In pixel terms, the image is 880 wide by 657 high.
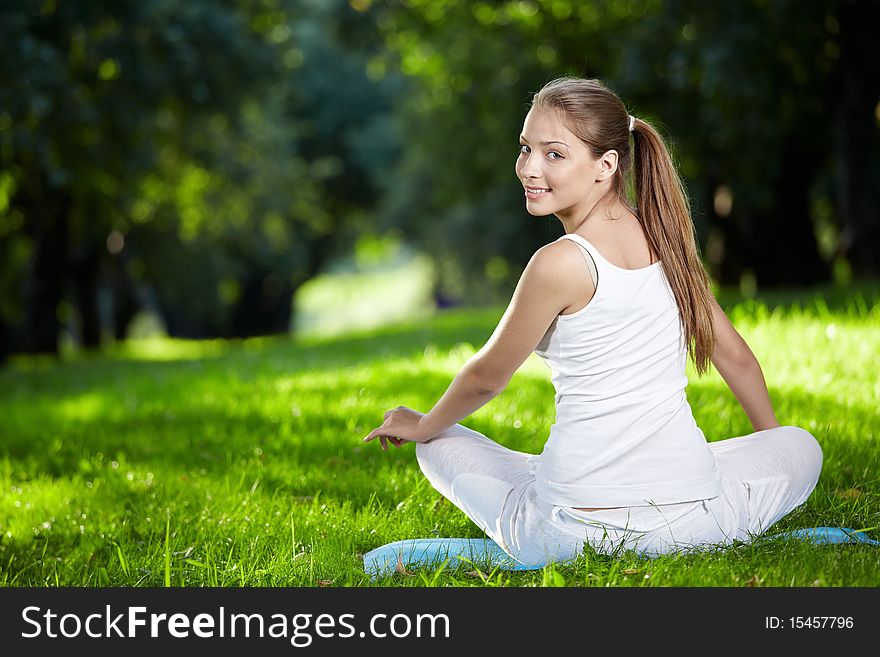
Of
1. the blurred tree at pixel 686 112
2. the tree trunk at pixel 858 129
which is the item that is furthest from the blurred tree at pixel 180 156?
the tree trunk at pixel 858 129

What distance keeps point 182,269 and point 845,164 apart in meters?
19.7

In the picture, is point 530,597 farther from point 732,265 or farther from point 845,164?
point 732,265

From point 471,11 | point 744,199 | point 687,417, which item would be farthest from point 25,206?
point 687,417

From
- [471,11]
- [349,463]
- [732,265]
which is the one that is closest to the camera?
[349,463]

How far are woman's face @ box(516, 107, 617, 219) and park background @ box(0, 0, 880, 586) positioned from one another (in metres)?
1.22

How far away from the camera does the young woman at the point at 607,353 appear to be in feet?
10.4

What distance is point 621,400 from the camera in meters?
3.18

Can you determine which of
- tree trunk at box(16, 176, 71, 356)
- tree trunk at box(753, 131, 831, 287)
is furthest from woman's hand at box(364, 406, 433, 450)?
tree trunk at box(16, 176, 71, 356)

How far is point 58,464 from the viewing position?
19.7 ft

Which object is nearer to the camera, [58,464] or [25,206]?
[58,464]

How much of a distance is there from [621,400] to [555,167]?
794mm

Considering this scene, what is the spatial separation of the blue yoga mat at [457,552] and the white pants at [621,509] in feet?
0.24

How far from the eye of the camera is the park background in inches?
169

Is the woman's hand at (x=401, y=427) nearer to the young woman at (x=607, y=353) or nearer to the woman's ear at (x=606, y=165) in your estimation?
the young woman at (x=607, y=353)
